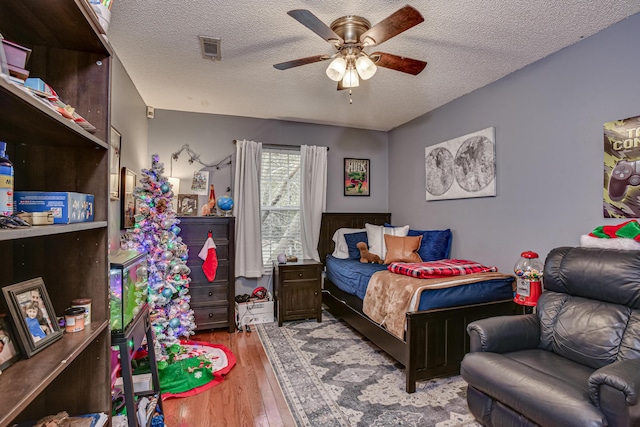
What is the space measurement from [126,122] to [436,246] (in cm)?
339

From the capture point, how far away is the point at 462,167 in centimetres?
358

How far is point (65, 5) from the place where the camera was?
3.05 ft

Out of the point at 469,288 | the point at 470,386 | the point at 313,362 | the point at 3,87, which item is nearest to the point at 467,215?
the point at 469,288

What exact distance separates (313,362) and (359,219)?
237cm

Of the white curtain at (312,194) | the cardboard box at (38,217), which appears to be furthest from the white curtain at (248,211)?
the cardboard box at (38,217)

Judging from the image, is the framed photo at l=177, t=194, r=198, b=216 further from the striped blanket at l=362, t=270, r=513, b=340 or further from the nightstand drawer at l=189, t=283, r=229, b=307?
the striped blanket at l=362, t=270, r=513, b=340

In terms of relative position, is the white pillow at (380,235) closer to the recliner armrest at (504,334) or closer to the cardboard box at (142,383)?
the recliner armrest at (504,334)

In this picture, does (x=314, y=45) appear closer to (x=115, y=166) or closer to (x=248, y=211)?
(x=115, y=166)

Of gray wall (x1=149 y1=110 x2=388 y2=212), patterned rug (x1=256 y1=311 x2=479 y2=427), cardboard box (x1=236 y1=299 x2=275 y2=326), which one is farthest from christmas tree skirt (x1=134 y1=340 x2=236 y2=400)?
gray wall (x1=149 y1=110 x2=388 y2=212)

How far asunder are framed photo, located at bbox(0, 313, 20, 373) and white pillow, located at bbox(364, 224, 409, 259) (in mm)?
3552

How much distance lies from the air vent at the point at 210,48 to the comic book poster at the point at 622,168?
2894 millimetres

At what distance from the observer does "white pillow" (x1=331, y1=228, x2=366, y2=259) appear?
434cm

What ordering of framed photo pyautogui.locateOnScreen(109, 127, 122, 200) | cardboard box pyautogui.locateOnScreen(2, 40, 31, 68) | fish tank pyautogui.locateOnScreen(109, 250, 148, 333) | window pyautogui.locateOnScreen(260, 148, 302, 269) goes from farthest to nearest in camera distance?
window pyautogui.locateOnScreen(260, 148, 302, 269) → framed photo pyautogui.locateOnScreen(109, 127, 122, 200) → fish tank pyautogui.locateOnScreen(109, 250, 148, 333) → cardboard box pyautogui.locateOnScreen(2, 40, 31, 68)

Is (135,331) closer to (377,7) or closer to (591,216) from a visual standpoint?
(377,7)
